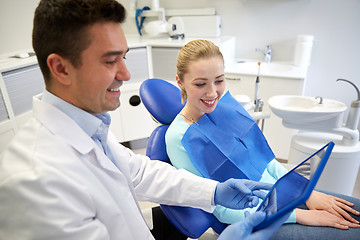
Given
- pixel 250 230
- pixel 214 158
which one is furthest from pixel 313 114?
pixel 250 230

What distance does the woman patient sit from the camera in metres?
0.96

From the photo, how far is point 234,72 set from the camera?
2.23 metres

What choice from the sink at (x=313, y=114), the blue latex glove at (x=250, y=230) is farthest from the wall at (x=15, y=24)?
the blue latex glove at (x=250, y=230)

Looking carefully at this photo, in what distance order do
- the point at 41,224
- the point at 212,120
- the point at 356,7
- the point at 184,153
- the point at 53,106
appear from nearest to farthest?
the point at 41,224 → the point at 53,106 → the point at 184,153 → the point at 212,120 → the point at 356,7

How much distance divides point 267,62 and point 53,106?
2280 millimetres

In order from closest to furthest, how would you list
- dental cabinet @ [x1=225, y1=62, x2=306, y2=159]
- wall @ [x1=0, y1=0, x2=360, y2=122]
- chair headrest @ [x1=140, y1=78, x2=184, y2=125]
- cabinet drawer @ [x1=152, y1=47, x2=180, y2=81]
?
1. chair headrest @ [x1=140, y1=78, x2=184, y2=125]
2. dental cabinet @ [x1=225, y1=62, x2=306, y2=159]
3. wall @ [x1=0, y1=0, x2=360, y2=122]
4. cabinet drawer @ [x1=152, y1=47, x2=180, y2=81]

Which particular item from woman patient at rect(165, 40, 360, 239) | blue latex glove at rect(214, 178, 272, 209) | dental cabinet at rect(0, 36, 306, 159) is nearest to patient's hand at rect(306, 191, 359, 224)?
woman patient at rect(165, 40, 360, 239)

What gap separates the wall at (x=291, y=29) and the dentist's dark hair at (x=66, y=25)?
196 cm

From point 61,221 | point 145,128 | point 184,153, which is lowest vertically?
point 145,128

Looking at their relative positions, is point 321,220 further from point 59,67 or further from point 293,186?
point 59,67

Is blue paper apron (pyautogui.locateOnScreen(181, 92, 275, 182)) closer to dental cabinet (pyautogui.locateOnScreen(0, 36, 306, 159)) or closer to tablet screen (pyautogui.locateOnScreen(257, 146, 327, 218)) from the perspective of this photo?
tablet screen (pyautogui.locateOnScreen(257, 146, 327, 218))

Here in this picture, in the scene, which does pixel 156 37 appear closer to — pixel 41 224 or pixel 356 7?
pixel 356 7

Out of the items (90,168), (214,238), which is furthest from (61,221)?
(214,238)

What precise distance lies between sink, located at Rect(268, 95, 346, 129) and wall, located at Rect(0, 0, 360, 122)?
39.8 inches
